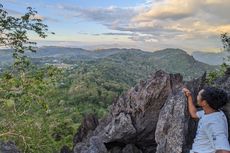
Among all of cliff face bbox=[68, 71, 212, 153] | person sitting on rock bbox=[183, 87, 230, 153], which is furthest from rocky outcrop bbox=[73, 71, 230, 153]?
person sitting on rock bbox=[183, 87, 230, 153]

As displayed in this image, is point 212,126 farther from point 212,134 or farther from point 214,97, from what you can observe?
point 214,97

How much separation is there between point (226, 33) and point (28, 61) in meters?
25.3

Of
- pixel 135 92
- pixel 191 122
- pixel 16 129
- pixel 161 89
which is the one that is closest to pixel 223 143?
pixel 191 122

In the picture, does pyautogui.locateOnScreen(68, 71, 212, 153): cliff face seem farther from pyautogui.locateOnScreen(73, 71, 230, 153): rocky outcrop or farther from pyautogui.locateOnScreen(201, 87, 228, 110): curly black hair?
pyautogui.locateOnScreen(201, 87, 228, 110): curly black hair

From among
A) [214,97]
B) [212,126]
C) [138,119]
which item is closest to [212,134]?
[212,126]

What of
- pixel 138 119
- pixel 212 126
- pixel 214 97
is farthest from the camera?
pixel 138 119

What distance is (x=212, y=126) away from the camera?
29.4ft

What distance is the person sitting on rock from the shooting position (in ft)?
29.0

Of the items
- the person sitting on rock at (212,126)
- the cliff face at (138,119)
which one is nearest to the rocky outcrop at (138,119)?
the cliff face at (138,119)

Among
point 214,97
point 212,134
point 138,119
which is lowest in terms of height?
point 138,119

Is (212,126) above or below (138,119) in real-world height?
above

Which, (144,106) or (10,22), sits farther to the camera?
(144,106)

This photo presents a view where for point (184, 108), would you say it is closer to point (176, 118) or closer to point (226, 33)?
point (176, 118)

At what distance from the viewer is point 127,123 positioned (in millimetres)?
Answer: 24531
